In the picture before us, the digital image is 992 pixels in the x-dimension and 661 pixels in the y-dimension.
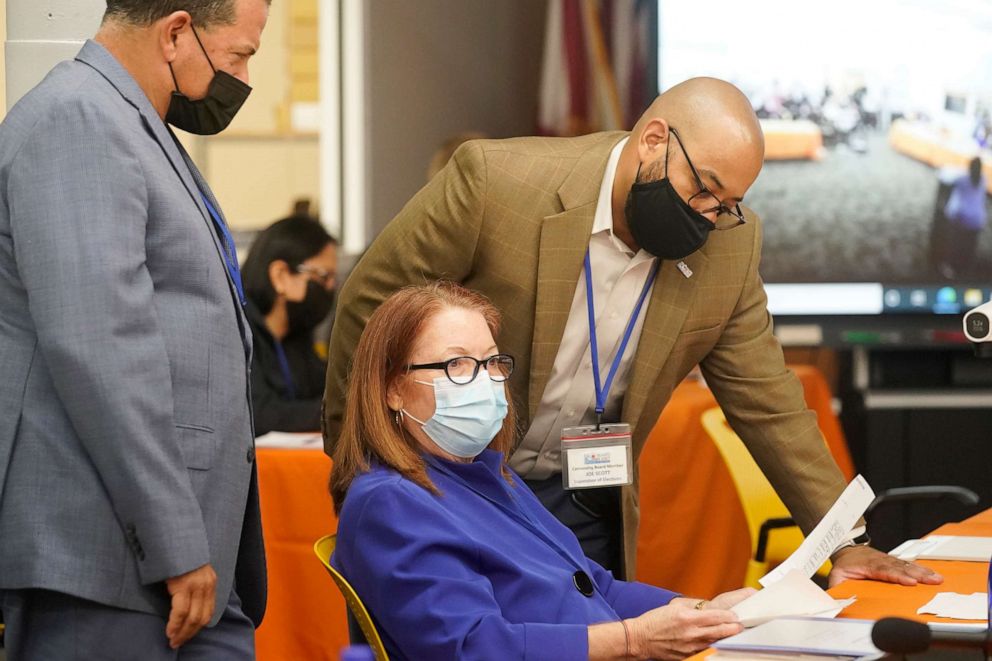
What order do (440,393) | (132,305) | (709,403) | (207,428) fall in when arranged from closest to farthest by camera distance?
(132,305) → (207,428) → (440,393) → (709,403)

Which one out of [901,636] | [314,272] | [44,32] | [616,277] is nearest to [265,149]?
[314,272]

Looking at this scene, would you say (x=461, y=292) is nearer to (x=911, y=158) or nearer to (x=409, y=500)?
(x=409, y=500)

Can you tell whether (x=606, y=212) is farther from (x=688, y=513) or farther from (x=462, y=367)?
(x=688, y=513)

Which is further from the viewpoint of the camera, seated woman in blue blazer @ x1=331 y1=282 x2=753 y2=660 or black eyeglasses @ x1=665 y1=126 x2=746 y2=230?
black eyeglasses @ x1=665 y1=126 x2=746 y2=230

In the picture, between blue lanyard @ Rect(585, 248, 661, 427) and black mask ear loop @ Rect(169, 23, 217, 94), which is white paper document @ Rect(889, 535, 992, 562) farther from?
black mask ear loop @ Rect(169, 23, 217, 94)

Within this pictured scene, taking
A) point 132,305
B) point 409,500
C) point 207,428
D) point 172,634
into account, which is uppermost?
point 132,305

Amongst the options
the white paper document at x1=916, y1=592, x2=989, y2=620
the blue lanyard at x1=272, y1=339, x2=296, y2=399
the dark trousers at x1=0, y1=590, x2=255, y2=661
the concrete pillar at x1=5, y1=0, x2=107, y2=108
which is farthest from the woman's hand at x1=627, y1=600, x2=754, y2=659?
the blue lanyard at x1=272, y1=339, x2=296, y2=399

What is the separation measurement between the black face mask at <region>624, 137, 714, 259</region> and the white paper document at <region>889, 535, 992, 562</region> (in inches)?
27.1

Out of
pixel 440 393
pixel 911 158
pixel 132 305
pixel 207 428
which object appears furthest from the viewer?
pixel 911 158

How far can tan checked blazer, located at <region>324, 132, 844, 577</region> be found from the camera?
8.08 ft

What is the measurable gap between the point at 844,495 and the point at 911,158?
367 centimetres

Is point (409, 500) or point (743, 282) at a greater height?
point (743, 282)

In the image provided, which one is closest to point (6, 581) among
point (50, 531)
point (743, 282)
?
point (50, 531)

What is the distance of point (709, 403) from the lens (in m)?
4.45
